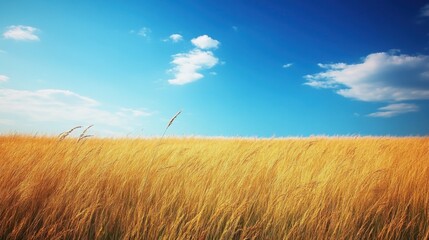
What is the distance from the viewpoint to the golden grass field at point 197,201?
2.57 metres

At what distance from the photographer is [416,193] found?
372 centimetres

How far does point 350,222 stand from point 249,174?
122cm

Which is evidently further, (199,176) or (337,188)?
(199,176)

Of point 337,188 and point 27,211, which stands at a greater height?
point 337,188

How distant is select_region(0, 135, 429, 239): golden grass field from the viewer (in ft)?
8.44

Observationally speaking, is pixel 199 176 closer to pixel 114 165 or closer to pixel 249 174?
pixel 249 174

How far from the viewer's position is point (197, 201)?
304cm

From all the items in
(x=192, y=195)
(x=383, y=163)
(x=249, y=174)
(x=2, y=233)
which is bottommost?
(x=2, y=233)

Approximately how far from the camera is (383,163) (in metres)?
5.06

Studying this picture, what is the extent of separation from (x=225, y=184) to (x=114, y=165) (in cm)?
162

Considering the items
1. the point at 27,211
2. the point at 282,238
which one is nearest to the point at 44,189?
the point at 27,211

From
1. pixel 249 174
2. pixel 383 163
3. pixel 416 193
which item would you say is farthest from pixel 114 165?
pixel 383 163

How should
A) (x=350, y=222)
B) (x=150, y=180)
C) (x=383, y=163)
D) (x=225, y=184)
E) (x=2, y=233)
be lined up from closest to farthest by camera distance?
(x=2, y=233)
(x=350, y=222)
(x=225, y=184)
(x=150, y=180)
(x=383, y=163)

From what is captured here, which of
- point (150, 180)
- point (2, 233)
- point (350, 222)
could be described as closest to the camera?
point (2, 233)
